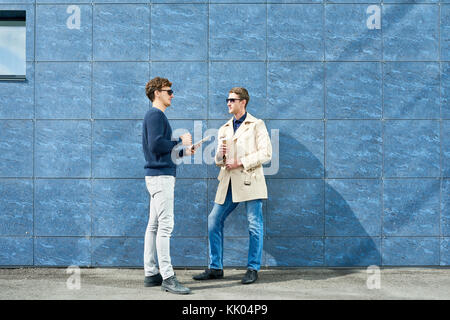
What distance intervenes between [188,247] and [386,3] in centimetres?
377

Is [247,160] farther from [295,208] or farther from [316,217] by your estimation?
[316,217]

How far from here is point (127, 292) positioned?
4.31 metres

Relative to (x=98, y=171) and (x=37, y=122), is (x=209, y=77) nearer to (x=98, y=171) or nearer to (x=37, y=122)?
(x=98, y=171)

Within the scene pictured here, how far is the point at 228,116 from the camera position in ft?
18.0

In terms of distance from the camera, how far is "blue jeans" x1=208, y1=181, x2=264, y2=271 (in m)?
4.78

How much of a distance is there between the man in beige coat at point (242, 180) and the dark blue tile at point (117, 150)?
3.82 feet

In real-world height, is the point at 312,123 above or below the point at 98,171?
above

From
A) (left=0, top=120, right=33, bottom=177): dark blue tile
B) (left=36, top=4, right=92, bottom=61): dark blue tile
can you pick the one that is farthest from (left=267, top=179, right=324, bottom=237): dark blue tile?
(left=0, top=120, right=33, bottom=177): dark blue tile

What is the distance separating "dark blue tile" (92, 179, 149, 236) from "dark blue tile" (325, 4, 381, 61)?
9.22ft

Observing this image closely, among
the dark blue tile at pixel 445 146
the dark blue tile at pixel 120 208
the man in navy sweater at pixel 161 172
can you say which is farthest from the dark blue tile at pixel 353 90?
the dark blue tile at pixel 120 208

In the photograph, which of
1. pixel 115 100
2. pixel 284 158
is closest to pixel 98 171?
pixel 115 100

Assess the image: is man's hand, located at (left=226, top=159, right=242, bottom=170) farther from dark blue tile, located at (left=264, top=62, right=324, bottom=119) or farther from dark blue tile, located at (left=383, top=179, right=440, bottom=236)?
dark blue tile, located at (left=383, top=179, right=440, bottom=236)

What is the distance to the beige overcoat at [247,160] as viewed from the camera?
472 cm

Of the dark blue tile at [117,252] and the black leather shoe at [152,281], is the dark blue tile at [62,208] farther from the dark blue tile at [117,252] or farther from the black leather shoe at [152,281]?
the black leather shoe at [152,281]
